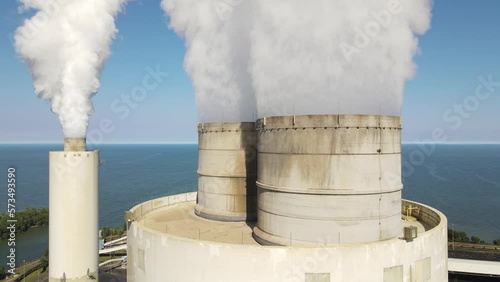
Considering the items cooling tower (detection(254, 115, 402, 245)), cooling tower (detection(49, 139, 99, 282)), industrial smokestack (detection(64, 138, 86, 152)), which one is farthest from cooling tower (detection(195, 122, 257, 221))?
industrial smokestack (detection(64, 138, 86, 152))

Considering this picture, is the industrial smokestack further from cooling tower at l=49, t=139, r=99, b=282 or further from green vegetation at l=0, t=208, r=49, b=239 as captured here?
green vegetation at l=0, t=208, r=49, b=239

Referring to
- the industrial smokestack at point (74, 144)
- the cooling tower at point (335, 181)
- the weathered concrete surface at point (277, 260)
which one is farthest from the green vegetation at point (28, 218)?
the cooling tower at point (335, 181)

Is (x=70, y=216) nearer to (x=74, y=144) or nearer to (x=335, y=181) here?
(x=74, y=144)

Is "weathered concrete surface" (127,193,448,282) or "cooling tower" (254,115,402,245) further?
"cooling tower" (254,115,402,245)

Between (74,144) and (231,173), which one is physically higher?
(74,144)

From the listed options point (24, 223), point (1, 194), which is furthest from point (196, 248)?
point (1, 194)

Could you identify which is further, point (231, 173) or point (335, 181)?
point (231, 173)

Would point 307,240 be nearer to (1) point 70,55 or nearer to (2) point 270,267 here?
(2) point 270,267

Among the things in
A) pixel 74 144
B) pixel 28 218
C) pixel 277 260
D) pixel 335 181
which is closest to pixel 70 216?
pixel 74 144
